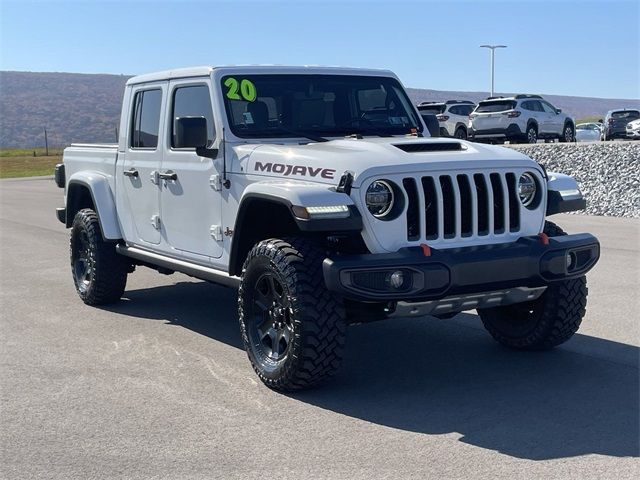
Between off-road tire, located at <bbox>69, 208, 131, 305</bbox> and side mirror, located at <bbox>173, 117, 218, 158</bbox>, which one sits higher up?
side mirror, located at <bbox>173, 117, 218, 158</bbox>

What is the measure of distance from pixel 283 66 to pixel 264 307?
216 cm

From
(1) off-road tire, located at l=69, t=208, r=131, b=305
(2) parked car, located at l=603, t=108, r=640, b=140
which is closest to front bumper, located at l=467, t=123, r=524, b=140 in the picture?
(2) parked car, located at l=603, t=108, r=640, b=140

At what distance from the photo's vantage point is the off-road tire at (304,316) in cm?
541

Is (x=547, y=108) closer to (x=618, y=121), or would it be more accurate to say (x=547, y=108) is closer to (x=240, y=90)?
(x=618, y=121)

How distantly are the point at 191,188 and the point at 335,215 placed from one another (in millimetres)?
1881

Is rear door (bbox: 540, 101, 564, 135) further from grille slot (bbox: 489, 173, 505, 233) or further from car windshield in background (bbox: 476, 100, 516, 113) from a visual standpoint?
grille slot (bbox: 489, 173, 505, 233)

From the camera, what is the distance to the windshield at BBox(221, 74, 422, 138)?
673 centimetres

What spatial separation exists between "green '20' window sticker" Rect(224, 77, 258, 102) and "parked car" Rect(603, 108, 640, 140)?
92.8 feet

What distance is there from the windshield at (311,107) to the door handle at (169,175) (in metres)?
0.75

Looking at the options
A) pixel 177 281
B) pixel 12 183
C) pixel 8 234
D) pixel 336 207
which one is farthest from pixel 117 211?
pixel 12 183

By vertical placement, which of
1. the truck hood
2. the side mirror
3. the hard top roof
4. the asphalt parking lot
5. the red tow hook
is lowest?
the asphalt parking lot

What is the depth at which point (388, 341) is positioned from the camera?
707cm

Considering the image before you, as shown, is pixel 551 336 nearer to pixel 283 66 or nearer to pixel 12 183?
pixel 283 66

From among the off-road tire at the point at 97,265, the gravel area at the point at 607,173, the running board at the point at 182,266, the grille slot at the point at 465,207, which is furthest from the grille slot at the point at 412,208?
the gravel area at the point at 607,173
